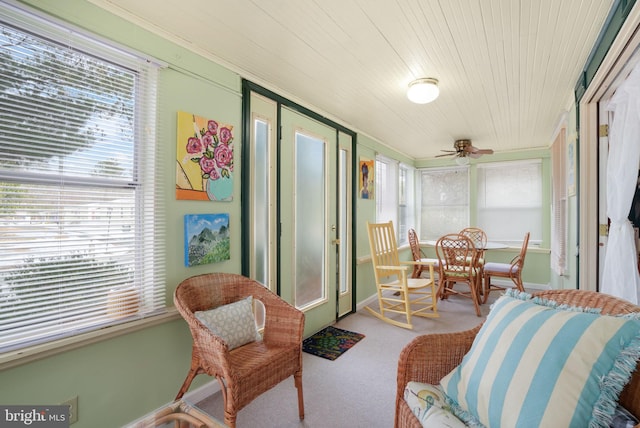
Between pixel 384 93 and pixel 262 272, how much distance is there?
1.99 meters

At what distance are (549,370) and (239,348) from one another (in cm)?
156

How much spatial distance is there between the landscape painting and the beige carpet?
982 millimetres

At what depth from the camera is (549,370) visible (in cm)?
95

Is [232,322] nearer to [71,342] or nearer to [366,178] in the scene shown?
[71,342]

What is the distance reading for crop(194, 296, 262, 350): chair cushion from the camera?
5.86ft

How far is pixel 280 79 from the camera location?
8.40 feet

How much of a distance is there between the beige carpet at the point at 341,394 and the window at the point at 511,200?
3395 millimetres

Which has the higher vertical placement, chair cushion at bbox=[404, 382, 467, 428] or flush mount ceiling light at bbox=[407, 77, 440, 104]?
flush mount ceiling light at bbox=[407, 77, 440, 104]

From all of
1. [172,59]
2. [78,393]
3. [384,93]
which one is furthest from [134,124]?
[384,93]

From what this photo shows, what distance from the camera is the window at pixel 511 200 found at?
5.27 meters

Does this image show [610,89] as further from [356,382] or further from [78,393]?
[78,393]

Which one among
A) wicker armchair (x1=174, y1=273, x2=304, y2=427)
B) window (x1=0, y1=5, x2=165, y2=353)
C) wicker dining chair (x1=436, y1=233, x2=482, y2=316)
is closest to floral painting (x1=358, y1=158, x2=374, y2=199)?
wicker dining chair (x1=436, y1=233, x2=482, y2=316)

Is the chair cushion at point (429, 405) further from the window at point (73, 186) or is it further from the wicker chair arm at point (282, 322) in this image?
the window at point (73, 186)

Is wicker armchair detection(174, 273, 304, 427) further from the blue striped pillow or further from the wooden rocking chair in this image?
the wooden rocking chair
